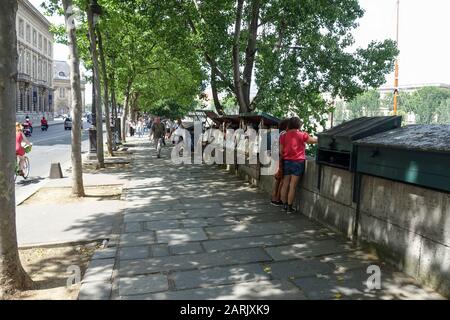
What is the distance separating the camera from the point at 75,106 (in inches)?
356

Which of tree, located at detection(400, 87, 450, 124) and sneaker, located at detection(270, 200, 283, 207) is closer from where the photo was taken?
sneaker, located at detection(270, 200, 283, 207)

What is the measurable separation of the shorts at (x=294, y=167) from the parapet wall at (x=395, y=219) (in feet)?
1.32

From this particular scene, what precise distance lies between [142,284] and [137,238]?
166cm

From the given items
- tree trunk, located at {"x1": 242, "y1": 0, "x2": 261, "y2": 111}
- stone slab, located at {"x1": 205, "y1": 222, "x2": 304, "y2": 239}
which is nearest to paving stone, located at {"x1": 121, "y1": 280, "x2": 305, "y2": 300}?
stone slab, located at {"x1": 205, "y1": 222, "x2": 304, "y2": 239}

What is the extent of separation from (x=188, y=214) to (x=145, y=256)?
86.8 inches

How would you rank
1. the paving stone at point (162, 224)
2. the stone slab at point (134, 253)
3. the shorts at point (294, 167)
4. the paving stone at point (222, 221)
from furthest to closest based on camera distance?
the shorts at point (294, 167) < the paving stone at point (222, 221) < the paving stone at point (162, 224) < the stone slab at point (134, 253)

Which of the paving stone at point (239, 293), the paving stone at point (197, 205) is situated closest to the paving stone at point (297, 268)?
the paving stone at point (239, 293)

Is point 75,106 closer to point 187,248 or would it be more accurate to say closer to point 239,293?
point 187,248

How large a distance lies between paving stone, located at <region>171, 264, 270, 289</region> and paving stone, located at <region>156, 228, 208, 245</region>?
1166 millimetres

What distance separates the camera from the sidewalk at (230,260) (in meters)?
3.85

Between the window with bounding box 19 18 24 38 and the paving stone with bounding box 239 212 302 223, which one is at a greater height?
the window with bounding box 19 18 24 38

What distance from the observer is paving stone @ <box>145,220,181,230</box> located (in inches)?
244

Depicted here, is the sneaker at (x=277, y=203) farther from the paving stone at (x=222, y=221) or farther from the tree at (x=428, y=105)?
the tree at (x=428, y=105)

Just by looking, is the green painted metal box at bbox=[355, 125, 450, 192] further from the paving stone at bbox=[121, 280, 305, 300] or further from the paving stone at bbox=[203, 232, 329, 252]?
the paving stone at bbox=[121, 280, 305, 300]
